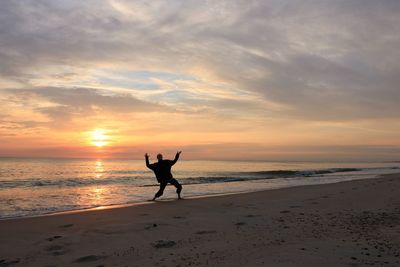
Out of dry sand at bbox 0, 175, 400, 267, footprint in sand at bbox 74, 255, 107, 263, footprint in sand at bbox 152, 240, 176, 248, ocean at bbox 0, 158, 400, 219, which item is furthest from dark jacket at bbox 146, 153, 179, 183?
footprint in sand at bbox 74, 255, 107, 263

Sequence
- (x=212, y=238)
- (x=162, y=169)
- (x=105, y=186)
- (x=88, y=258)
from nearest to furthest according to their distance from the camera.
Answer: (x=88, y=258)
(x=212, y=238)
(x=162, y=169)
(x=105, y=186)

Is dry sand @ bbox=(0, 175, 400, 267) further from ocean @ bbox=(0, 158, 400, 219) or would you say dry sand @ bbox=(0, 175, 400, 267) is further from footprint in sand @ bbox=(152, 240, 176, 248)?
ocean @ bbox=(0, 158, 400, 219)

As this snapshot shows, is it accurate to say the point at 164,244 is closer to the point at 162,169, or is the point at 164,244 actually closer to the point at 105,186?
the point at 162,169

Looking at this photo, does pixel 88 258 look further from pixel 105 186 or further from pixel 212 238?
pixel 105 186

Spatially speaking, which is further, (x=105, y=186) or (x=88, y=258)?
(x=105, y=186)

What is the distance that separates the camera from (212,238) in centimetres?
640

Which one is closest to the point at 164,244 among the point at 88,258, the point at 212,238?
the point at 212,238

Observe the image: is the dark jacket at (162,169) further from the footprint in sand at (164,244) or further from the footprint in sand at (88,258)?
the footprint in sand at (88,258)

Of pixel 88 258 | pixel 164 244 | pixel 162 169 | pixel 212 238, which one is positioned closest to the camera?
pixel 88 258

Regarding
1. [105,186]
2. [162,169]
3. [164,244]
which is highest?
[162,169]

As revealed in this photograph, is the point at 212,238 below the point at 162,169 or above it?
below

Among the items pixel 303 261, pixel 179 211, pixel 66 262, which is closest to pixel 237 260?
pixel 303 261

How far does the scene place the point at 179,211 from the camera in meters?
9.97

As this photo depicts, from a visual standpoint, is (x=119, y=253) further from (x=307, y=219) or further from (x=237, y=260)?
(x=307, y=219)
